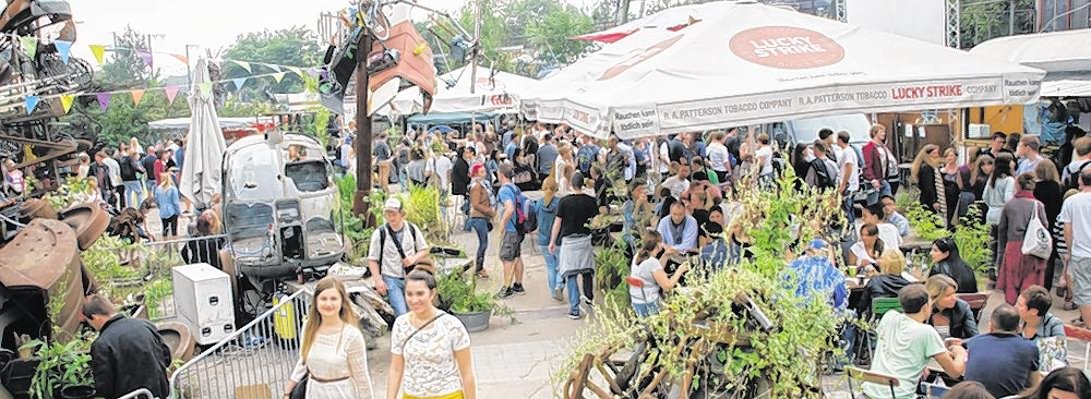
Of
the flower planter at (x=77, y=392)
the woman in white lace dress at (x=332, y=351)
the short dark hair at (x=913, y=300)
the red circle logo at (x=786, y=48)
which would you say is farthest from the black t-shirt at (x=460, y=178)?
the short dark hair at (x=913, y=300)

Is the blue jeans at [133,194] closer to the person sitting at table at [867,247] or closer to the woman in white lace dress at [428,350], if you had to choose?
the person sitting at table at [867,247]

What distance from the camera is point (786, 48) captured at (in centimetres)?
915

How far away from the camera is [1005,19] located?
28.2 metres

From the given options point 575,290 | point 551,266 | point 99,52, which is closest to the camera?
point 575,290

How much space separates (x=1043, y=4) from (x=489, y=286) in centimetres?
1689

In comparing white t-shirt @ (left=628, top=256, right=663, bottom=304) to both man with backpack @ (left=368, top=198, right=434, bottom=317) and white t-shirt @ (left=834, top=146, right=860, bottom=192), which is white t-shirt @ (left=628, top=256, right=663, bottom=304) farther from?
white t-shirt @ (left=834, top=146, right=860, bottom=192)

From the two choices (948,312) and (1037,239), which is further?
(1037,239)

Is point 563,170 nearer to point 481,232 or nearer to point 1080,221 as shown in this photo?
point 481,232

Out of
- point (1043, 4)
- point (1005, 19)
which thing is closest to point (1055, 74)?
point (1043, 4)

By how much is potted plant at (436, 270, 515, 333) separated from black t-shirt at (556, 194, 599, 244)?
111 cm

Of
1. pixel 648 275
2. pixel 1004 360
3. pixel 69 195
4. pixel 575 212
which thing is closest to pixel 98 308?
pixel 648 275

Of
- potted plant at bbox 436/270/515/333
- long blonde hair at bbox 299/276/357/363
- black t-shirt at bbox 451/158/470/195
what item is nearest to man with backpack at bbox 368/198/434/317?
potted plant at bbox 436/270/515/333

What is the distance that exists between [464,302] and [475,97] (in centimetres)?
1166

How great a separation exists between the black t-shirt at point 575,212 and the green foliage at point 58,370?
→ 4726 mm
